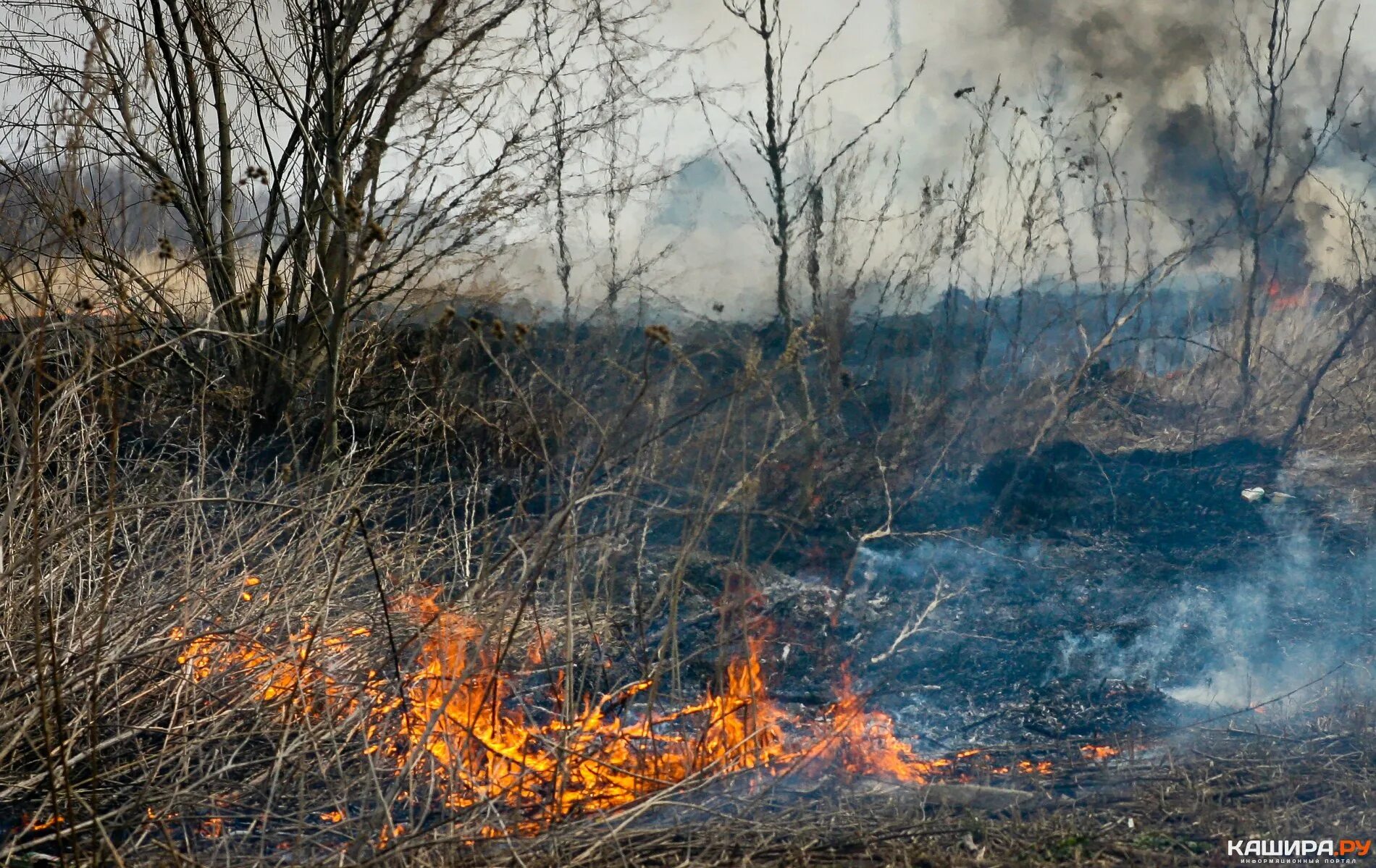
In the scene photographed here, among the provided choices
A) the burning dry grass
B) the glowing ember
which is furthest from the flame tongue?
the glowing ember

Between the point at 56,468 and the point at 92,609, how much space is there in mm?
1439

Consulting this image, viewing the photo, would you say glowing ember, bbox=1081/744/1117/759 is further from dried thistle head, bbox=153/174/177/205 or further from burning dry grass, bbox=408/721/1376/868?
dried thistle head, bbox=153/174/177/205

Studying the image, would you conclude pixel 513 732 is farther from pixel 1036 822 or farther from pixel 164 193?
pixel 164 193

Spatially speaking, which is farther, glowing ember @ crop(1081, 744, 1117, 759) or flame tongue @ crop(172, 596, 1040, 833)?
glowing ember @ crop(1081, 744, 1117, 759)

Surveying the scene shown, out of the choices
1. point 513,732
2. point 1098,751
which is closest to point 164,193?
point 513,732

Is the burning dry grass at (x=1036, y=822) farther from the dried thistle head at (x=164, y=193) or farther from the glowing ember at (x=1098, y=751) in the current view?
the dried thistle head at (x=164, y=193)

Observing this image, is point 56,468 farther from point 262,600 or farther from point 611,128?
point 611,128

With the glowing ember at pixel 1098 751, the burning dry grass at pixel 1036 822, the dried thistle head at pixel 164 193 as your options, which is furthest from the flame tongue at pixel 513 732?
the dried thistle head at pixel 164 193

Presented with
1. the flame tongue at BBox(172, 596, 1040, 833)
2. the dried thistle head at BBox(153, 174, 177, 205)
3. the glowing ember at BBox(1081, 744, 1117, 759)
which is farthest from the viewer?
the dried thistle head at BBox(153, 174, 177, 205)

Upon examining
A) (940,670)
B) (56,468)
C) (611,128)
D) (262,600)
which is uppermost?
(611,128)

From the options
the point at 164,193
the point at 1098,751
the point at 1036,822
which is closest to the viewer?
the point at 1036,822

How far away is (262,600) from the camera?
4016mm

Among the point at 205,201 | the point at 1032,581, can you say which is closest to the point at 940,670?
the point at 1032,581

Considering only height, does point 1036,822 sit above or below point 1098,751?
above
